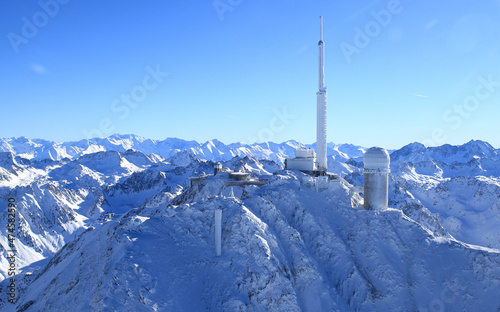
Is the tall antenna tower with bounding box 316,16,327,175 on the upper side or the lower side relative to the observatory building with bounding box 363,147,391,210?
upper

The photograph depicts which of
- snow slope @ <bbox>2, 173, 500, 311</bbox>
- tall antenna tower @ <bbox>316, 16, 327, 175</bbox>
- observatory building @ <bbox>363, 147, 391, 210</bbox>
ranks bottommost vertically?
snow slope @ <bbox>2, 173, 500, 311</bbox>

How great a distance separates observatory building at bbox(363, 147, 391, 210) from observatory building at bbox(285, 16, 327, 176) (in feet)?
40.6

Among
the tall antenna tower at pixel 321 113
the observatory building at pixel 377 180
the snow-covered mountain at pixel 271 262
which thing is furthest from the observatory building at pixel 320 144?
the observatory building at pixel 377 180

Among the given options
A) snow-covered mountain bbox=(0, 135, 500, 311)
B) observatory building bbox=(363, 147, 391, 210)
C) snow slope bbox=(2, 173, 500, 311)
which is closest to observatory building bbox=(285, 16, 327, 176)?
snow-covered mountain bbox=(0, 135, 500, 311)

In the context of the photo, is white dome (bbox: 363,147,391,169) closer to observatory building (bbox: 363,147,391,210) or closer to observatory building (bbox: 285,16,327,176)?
observatory building (bbox: 363,147,391,210)

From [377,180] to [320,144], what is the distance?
640 inches

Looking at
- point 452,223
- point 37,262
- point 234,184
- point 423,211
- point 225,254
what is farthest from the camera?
point 452,223

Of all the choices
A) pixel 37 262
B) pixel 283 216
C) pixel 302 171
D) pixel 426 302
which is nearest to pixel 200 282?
pixel 283 216

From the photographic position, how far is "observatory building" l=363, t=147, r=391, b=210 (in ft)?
178

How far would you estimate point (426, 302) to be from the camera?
133 ft

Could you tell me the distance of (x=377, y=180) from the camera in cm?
5488

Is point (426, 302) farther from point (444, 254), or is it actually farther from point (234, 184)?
point (234, 184)

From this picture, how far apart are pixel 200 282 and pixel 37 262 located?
145556mm

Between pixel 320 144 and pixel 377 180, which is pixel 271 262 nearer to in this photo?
pixel 377 180
